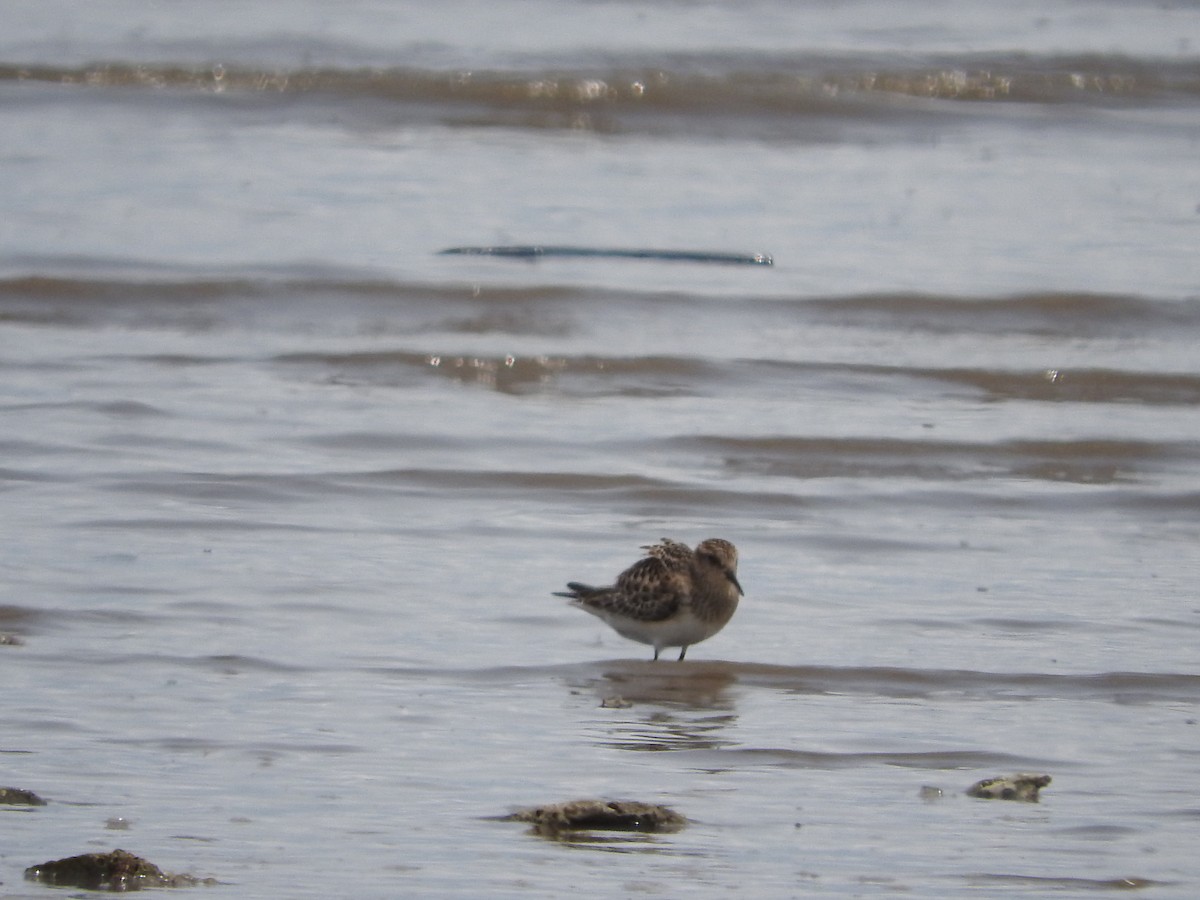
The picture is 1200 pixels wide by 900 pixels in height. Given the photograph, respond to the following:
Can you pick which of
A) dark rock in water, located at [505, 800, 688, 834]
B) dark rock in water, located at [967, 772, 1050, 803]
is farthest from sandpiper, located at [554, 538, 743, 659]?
dark rock in water, located at [505, 800, 688, 834]

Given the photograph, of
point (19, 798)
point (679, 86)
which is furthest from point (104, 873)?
point (679, 86)

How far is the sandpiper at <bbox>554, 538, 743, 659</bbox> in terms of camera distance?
6.22 m

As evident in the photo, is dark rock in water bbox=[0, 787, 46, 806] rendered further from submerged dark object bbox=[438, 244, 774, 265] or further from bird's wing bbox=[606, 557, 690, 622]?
submerged dark object bbox=[438, 244, 774, 265]

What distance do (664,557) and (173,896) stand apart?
280 centimetres

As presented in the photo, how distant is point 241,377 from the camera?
980cm

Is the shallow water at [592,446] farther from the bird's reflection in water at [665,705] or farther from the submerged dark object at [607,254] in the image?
the submerged dark object at [607,254]

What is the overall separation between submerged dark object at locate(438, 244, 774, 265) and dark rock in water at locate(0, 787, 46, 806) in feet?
25.8

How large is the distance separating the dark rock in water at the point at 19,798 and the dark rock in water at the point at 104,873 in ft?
1.51

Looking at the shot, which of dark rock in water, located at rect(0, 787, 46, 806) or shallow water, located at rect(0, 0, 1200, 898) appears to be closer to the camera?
dark rock in water, located at rect(0, 787, 46, 806)

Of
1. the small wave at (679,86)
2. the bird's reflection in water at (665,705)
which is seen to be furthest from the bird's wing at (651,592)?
the small wave at (679,86)

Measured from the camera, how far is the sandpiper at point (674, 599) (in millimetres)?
6219

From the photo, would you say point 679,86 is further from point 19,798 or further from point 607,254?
point 19,798

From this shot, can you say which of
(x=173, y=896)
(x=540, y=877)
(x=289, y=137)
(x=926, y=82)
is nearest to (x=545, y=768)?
(x=540, y=877)

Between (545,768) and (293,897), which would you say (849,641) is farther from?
(293,897)
